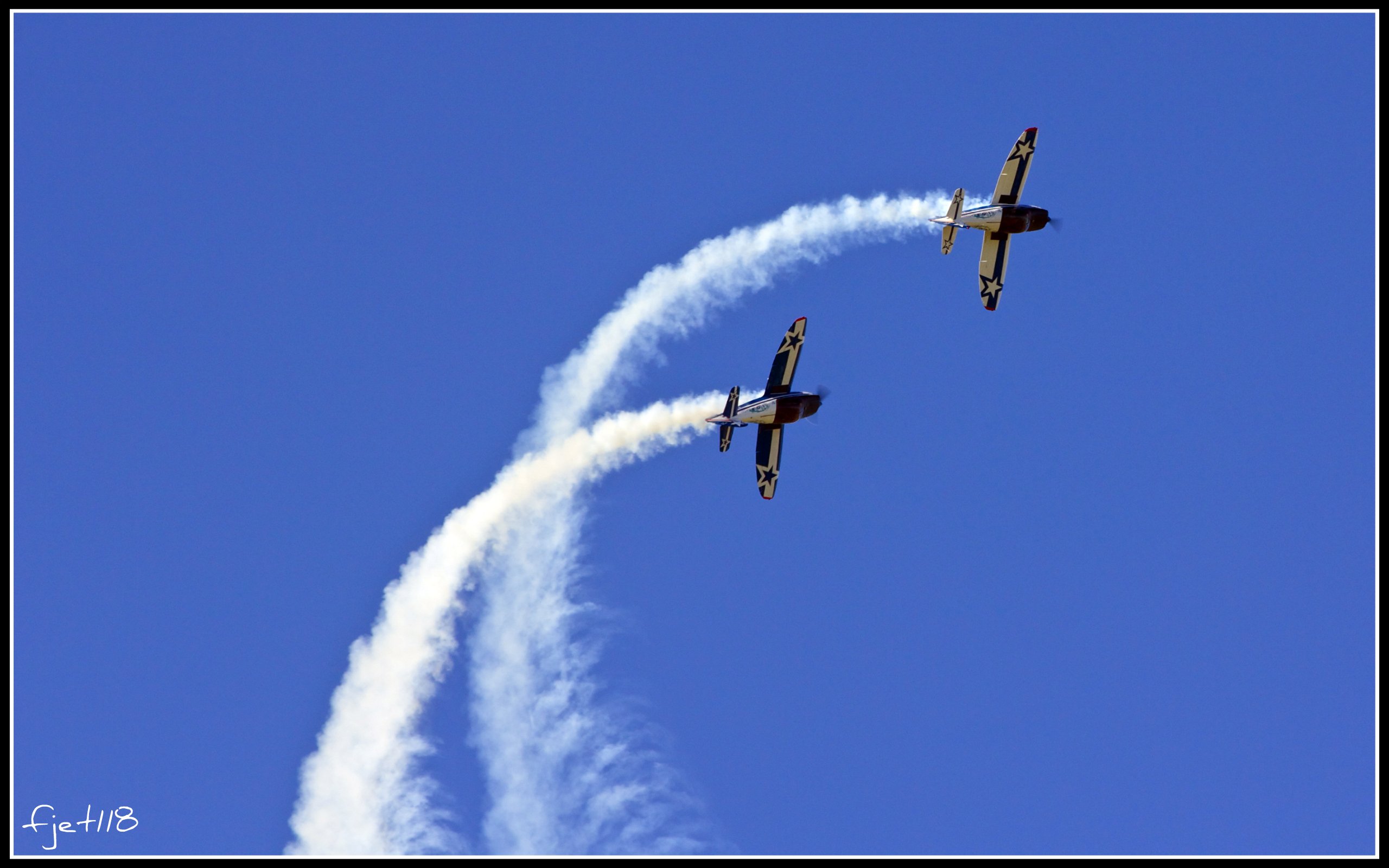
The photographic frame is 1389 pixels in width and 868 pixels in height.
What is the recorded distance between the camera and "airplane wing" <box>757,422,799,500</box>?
2179 inches

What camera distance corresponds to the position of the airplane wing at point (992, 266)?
5834 centimetres

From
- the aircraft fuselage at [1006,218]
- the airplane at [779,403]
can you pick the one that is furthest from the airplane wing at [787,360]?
the aircraft fuselage at [1006,218]

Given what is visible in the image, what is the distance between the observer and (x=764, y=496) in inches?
2197

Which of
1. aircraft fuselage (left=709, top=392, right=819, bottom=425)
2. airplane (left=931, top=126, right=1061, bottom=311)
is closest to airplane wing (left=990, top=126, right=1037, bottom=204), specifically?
airplane (left=931, top=126, right=1061, bottom=311)

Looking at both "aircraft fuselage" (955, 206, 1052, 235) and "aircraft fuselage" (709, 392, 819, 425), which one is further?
"aircraft fuselage" (955, 206, 1052, 235)

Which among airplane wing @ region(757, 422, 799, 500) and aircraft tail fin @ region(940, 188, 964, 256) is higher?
aircraft tail fin @ region(940, 188, 964, 256)

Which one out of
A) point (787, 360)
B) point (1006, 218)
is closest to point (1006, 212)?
point (1006, 218)

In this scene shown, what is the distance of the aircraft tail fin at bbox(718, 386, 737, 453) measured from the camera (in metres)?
54.1

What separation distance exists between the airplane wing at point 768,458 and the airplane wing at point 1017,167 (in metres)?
10.6

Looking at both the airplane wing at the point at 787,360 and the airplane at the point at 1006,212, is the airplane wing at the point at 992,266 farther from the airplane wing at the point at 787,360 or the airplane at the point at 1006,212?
the airplane wing at the point at 787,360

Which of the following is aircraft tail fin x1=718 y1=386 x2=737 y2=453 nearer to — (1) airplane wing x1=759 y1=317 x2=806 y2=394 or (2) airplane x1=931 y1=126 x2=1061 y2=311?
(1) airplane wing x1=759 y1=317 x2=806 y2=394

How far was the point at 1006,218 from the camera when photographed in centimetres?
5700

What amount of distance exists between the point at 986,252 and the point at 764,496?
1122cm

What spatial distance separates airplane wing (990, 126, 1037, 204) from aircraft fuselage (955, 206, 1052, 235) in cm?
43
